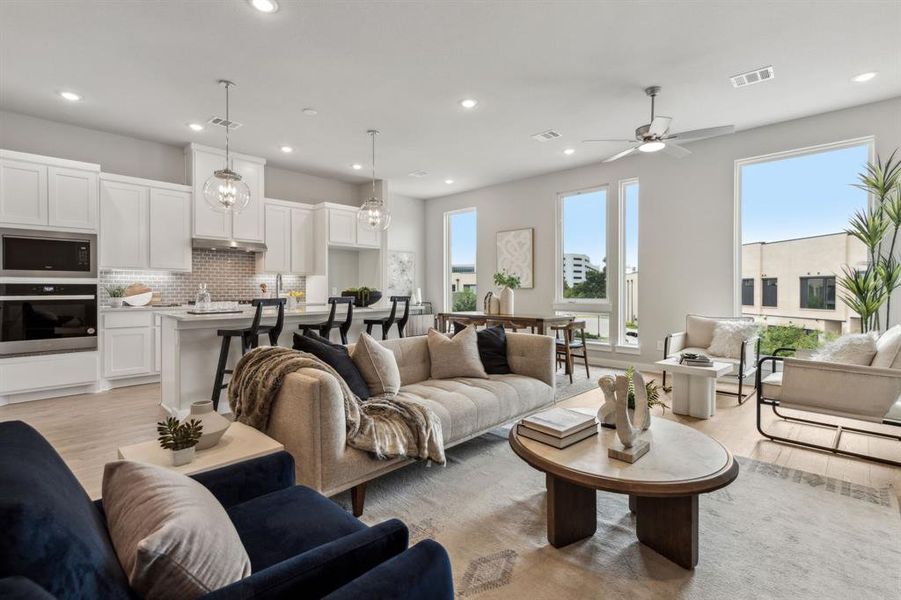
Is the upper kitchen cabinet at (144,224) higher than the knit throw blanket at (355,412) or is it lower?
higher

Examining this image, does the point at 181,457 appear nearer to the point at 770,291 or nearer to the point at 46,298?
the point at 46,298

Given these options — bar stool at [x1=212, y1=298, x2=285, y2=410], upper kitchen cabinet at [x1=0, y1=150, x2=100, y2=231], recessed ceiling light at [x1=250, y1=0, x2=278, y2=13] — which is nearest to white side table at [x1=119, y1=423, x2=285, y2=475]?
bar stool at [x1=212, y1=298, x2=285, y2=410]

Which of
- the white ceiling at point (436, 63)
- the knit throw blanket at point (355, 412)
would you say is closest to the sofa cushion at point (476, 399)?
the knit throw blanket at point (355, 412)

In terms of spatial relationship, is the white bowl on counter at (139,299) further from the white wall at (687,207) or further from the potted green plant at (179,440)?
the white wall at (687,207)

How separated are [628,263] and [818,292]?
6.99 ft

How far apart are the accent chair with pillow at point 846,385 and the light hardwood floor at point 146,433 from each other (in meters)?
0.12

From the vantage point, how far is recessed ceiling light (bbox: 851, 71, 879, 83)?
3.70m

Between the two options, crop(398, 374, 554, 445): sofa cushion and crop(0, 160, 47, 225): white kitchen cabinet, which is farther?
crop(0, 160, 47, 225): white kitchen cabinet

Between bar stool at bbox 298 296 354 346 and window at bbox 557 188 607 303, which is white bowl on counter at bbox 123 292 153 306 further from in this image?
window at bbox 557 188 607 303

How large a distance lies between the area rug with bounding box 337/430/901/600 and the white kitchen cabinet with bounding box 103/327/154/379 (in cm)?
406

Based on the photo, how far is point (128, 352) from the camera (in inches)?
197

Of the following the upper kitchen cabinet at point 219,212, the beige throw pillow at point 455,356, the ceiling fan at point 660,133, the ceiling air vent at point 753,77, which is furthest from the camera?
the upper kitchen cabinet at point 219,212

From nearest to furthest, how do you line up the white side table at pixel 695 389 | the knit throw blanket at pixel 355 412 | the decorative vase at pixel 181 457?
1. the decorative vase at pixel 181 457
2. the knit throw blanket at pixel 355 412
3. the white side table at pixel 695 389

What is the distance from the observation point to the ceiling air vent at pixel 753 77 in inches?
144
